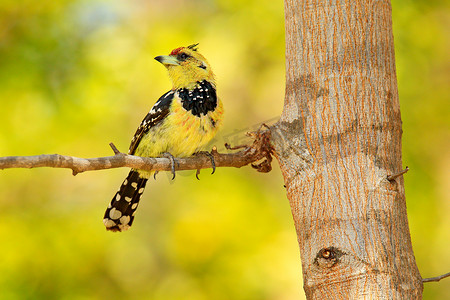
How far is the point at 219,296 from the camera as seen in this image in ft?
19.4

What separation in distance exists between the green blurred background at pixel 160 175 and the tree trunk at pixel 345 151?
300cm

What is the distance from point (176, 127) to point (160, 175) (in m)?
2.46

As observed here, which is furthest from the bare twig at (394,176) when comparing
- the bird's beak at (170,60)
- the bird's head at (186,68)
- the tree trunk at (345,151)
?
the bird's beak at (170,60)

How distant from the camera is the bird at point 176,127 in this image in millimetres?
4527

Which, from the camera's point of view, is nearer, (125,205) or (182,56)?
(125,205)

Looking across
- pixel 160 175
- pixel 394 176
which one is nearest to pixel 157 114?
pixel 160 175

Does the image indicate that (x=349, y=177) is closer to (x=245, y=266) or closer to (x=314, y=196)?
(x=314, y=196)

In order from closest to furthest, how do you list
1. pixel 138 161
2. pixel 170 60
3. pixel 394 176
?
pixel 394 176, pixel 138 161, pixel 170 60

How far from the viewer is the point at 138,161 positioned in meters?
2.93

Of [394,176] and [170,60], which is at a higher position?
[170,60]

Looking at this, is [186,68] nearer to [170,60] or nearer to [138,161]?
[170,60]

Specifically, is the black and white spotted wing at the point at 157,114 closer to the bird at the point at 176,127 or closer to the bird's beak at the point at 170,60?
the bird at the point at 176,127

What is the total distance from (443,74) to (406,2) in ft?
3.30

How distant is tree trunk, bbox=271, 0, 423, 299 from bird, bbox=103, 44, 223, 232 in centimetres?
177
